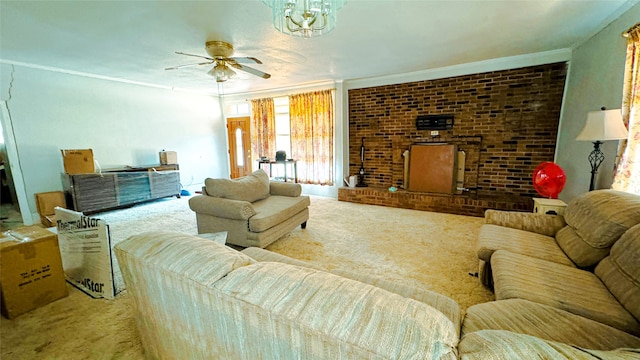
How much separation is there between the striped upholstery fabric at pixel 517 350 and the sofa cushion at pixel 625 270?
100 centimetres

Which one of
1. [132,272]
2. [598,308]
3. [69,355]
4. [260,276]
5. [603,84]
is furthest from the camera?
[603,84]

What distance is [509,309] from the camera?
105 cm

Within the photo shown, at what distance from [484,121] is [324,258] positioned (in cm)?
351

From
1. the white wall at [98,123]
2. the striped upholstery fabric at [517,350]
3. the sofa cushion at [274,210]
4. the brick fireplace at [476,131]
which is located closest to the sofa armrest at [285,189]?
the sofa cushion at [274,210]

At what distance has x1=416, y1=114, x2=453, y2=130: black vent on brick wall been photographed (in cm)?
413

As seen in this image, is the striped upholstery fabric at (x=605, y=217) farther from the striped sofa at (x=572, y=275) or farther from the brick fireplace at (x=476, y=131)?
the brick fireplace at (x=476, y=131)

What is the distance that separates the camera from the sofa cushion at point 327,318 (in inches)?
19.4

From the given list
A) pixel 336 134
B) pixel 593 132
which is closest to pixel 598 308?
pixel 593 132

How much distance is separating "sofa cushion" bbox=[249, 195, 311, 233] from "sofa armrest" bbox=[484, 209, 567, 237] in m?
2.02

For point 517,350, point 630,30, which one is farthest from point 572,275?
point 630,30

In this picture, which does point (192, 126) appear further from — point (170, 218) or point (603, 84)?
point (603, 84)

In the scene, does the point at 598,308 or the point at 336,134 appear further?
the point at 336,134

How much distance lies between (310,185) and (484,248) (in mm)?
4080

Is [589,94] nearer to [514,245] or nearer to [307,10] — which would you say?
[514,245]
